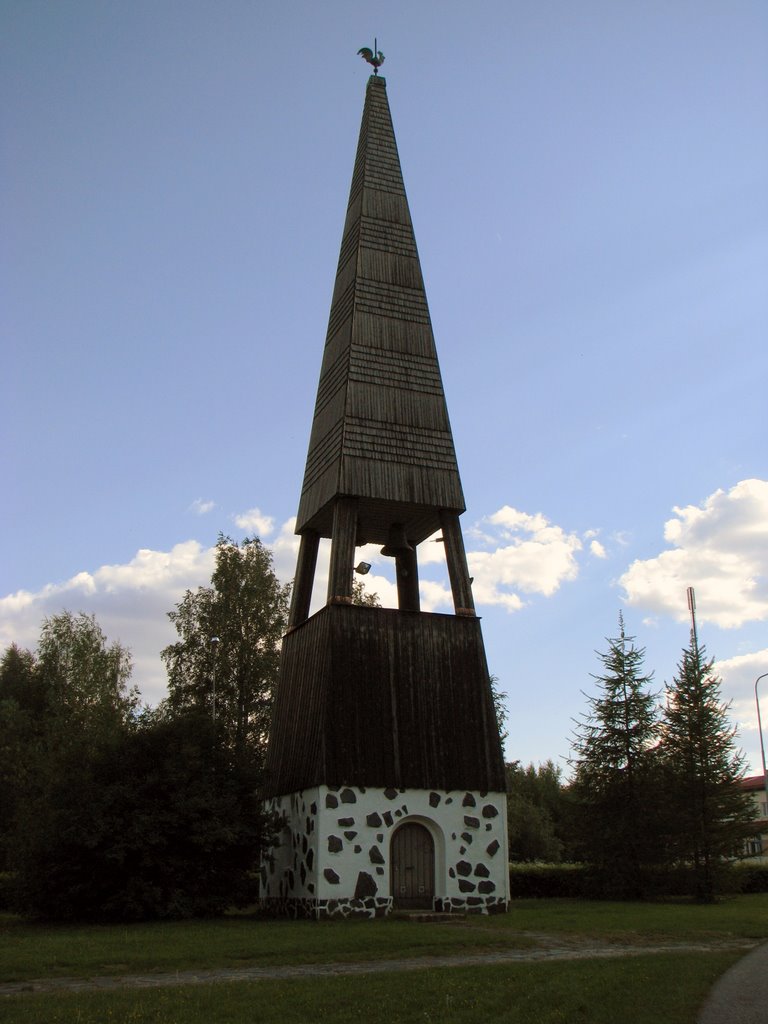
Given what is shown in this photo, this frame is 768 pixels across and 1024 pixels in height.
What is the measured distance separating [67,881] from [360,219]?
704 inches

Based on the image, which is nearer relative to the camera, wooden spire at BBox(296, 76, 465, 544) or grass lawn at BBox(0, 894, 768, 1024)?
grass lawn at BBox(0, 894, 768, 1024)

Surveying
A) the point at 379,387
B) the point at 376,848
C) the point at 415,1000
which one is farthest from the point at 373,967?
the point at 379,387

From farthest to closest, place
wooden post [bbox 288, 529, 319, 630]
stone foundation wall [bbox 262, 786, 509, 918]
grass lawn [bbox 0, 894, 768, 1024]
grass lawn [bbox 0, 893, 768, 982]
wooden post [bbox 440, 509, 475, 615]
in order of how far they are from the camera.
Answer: wooden post [bbox 288, 529, 319, 630]
wooden post [bbox 440, 509, 475, 615]
stone foundation wall [bbox 262, 786, 509, 918]
grass lawn [bbox 0, 893, 768, 982]
grass lawn [bbox 0, 894, 768, 1024]

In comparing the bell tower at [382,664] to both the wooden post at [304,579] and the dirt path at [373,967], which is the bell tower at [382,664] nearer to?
the wooden post at [304,579]

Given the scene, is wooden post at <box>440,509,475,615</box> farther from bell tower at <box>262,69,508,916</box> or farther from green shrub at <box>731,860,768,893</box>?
green shrub at <box>731,860,768,893</box>

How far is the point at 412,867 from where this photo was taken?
21.4 m

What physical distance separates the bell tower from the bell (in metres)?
0.04

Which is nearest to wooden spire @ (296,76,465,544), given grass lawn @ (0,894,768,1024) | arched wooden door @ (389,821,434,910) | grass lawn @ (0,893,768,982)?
arched wooden door @ (389,821,434,910)

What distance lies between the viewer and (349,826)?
2064 cm

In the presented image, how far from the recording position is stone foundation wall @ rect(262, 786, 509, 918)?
20391 millimetres

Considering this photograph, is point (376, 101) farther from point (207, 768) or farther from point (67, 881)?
point (67, 881)

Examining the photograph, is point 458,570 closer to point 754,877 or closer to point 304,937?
point 304,937

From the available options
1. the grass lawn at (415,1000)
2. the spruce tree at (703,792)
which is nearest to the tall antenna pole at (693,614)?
the spruce tree at (703,792)

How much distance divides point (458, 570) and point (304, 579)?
445cm
